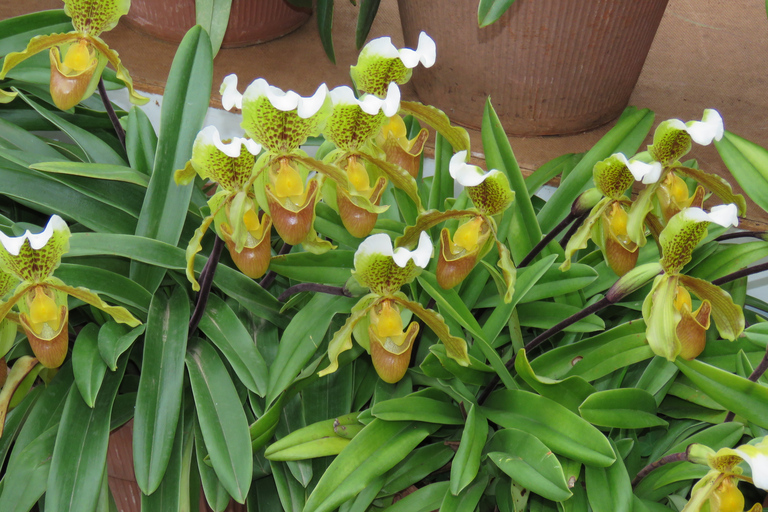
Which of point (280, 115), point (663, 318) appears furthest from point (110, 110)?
point (663, 318)

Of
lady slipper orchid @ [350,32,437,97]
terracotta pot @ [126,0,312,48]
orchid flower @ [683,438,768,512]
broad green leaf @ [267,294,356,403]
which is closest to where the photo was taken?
orchid flower @ [683,438,768,512]

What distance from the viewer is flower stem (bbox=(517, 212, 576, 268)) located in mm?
822

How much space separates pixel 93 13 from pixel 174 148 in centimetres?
19

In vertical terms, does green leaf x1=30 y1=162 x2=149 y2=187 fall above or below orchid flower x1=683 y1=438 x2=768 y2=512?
above

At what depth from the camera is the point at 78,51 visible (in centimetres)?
78

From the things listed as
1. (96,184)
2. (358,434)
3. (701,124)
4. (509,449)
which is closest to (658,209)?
(701,124)

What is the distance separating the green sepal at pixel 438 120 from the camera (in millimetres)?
769

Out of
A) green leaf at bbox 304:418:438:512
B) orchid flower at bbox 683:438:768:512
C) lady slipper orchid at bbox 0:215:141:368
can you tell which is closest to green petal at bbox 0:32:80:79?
lady slipper orchid at bbox 0:215:141:368

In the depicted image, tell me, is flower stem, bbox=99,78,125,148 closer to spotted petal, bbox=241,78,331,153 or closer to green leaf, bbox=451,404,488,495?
spotted petal, bbox=241,78,331,153

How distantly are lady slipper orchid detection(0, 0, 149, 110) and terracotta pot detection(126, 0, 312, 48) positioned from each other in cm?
62

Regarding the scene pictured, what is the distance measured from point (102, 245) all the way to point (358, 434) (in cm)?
37

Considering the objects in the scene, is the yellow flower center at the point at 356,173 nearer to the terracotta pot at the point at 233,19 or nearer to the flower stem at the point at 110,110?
the flower stem at the point at 110,110

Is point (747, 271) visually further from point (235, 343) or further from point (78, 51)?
point (78, 51)

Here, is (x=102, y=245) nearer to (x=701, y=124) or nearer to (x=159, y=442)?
(x=159, y=442)
